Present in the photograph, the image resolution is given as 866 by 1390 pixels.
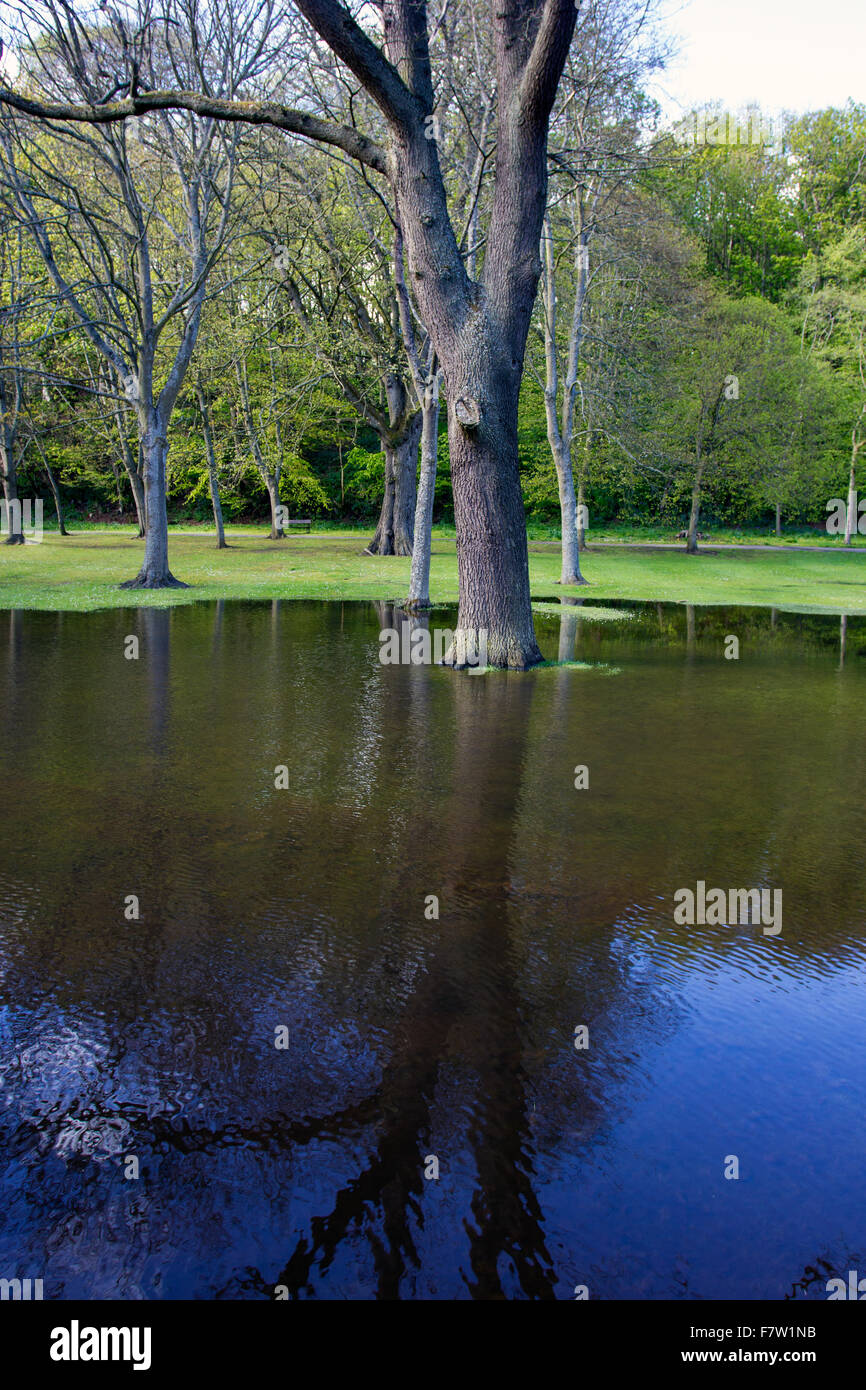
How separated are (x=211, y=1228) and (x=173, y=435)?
124 feet

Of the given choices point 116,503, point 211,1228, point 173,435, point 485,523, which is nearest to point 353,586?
point 485,523

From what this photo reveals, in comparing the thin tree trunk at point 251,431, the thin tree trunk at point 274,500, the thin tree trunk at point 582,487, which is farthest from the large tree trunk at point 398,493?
the thin tree trunk at point 582,487

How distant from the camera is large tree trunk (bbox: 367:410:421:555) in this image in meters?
33.9

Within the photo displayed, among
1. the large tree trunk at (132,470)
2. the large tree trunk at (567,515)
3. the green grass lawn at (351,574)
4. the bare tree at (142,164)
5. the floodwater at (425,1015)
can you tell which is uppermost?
the bare tree at (142,164)

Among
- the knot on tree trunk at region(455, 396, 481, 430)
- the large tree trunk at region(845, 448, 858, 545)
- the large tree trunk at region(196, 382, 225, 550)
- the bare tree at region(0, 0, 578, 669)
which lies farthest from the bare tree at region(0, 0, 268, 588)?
the large tree trunk at region(845, 448, 858, 545)

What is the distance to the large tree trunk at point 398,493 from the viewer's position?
111 feet

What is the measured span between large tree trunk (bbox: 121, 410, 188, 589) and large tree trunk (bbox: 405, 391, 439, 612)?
6.47 meters

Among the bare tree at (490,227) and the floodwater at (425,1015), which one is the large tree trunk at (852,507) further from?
the floodwater at (425,1015)

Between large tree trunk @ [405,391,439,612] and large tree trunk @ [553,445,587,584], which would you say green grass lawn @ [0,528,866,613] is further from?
large tree trunk @ [405,391,439,612]

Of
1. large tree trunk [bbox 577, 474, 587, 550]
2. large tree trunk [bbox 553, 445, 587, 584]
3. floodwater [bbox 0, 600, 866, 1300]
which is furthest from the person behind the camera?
large tree trunk [bbox 577, 474, 587, 550]

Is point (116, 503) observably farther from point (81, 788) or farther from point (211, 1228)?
point (211, 1228)

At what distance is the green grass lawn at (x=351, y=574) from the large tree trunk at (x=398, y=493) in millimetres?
1319

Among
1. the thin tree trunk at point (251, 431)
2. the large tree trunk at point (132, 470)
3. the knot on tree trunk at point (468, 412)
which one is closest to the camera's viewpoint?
the knot on tree trunk at point (468, 412)
